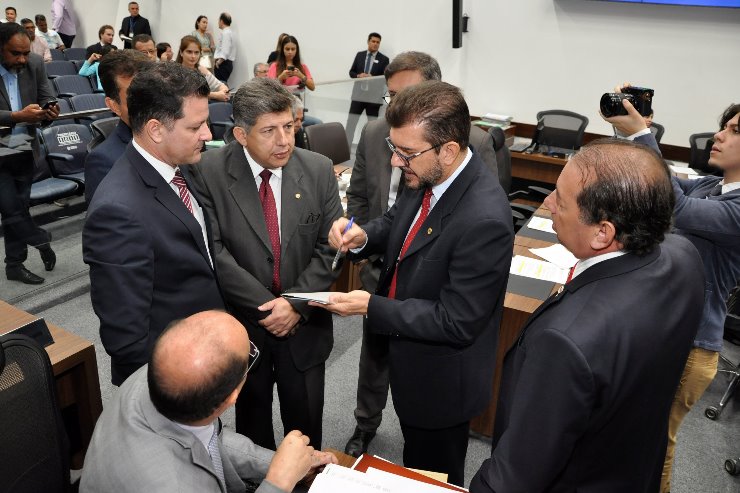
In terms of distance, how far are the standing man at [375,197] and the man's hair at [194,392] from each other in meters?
1.27

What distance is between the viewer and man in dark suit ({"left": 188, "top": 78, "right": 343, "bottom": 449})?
1880 millimetres

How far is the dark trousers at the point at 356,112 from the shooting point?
249 inches

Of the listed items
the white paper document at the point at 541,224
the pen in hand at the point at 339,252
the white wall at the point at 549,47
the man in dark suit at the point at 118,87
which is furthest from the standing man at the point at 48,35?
the pen in hand at the point at 339,252

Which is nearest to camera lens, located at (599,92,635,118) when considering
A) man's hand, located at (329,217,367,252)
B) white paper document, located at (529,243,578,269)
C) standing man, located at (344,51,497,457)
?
standing man, located at (344,51,497,457)

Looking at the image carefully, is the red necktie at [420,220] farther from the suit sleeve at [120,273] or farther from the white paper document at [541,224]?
the white paper document at [541,224]

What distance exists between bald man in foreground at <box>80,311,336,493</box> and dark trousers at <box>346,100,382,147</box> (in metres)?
5.30

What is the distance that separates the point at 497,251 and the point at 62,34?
502 inches

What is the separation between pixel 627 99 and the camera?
2.19 meters

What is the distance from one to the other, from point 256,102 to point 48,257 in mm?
3048

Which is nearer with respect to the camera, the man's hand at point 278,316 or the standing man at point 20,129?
the man's hand at point 278,316

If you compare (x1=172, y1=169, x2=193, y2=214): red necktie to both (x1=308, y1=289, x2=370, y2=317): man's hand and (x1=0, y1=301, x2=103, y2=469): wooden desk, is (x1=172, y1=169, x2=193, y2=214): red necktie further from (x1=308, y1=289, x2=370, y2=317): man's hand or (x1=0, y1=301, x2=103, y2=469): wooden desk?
(x1=0, y1=301, x2=103, y2=469): wooden desk

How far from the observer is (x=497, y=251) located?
60.0 inches

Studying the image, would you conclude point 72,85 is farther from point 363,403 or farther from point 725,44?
point 725,44

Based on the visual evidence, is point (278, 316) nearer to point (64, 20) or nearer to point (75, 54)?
point (75, 54)
